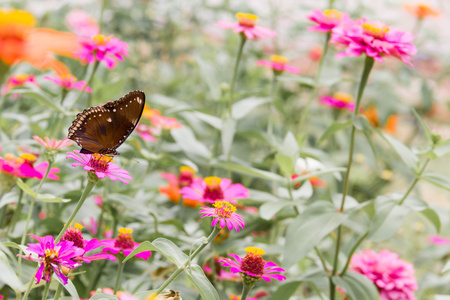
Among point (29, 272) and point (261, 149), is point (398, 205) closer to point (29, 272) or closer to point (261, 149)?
point (29, 272)

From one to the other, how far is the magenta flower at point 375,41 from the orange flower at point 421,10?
0.95 meters

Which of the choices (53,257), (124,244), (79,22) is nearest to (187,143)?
(124,244)

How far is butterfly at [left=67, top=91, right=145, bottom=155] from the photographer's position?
24.6 inches

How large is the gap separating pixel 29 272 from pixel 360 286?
0.42 metres

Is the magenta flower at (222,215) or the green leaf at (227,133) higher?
the magenta flower at (222,215)

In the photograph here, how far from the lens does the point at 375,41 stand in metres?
0.65

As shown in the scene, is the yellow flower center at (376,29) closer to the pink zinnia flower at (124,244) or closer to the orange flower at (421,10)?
the pink zinnia flower at (124,244)

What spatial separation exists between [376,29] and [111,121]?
1.20 ft

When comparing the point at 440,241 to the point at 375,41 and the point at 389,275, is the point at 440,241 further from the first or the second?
the point at 375,41

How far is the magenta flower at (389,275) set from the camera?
734 mm

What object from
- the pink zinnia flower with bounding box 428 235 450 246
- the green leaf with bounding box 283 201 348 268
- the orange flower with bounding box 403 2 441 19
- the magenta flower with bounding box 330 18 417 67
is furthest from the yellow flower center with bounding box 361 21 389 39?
the orange flower with bounding box 403 2 441 19

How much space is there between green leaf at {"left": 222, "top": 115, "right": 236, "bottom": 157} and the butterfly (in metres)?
0.17

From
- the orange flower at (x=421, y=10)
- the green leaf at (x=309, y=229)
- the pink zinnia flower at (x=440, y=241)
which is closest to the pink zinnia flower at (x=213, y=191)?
the green leaf at (x=309, y=229)

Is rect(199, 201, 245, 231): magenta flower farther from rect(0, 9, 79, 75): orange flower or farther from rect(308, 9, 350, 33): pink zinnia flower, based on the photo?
rect(308, 9, 350, 33): pink zinnia flower
